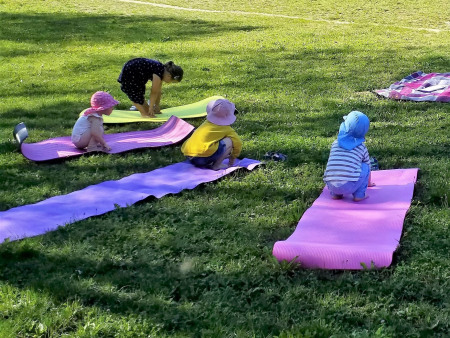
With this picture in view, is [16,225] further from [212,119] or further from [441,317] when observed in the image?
[441,317]

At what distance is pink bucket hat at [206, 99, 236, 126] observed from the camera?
5875 millimetres

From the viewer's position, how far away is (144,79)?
26.5ft

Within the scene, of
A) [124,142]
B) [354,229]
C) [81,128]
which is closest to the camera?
[354,229]

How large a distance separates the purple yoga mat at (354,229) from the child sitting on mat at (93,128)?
2.67 metres

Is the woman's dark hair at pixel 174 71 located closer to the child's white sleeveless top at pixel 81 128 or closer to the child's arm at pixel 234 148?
the child's white sleeveless top at pixel 81 128

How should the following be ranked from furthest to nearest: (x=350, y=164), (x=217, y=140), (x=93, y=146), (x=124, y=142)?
1. (x=124, y=142)
2. (x=93, y=146)
3. (x=217, y=140)
4. (x=350, y=164)

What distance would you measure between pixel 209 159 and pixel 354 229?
2053 mm

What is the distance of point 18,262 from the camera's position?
393 cm

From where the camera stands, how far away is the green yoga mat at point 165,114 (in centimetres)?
777

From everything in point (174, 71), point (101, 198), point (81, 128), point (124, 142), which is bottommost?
point (101, 198)

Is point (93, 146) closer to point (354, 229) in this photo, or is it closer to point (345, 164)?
point (345, 164)

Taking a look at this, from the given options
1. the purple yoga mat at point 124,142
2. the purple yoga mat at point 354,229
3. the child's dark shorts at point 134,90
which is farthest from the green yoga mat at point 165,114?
the purple yoga mat at point 354,229

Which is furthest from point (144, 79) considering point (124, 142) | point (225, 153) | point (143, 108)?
point (225, 153)

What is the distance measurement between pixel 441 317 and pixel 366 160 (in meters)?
1.98
